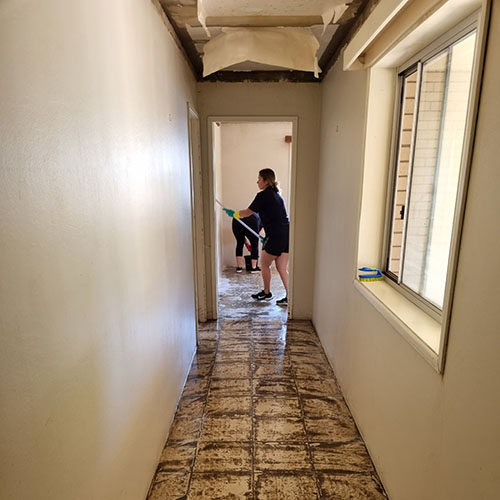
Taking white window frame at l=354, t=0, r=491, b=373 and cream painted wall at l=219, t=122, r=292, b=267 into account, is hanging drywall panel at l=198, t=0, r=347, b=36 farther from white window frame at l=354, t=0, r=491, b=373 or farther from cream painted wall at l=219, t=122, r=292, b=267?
cream painted wall at l=219, t=122, r=292, b=267

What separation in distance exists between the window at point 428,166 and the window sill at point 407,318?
61mm

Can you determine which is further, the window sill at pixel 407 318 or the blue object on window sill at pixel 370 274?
the blue object on window sill at pixel 370 274

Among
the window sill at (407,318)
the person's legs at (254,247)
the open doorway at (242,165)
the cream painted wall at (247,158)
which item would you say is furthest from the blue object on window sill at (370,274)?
the cream painted wall at (247,158)

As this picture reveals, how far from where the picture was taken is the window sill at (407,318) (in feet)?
3.95

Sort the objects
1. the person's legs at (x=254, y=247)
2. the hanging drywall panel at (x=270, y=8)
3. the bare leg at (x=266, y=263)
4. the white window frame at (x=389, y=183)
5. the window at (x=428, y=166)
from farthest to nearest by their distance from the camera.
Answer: the person's legs at (x=254, y=247) → the bare leg at (x=266, y=263) → the hanging drywall panel at (x=270, y=8) → the window at (x=428, y=166) → the white window frame at (x=389, y=183)

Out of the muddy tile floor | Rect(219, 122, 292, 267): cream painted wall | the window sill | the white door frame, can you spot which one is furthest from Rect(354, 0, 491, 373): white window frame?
Rect(219, 122, 292, 267): cream painted wall

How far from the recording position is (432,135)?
62.8 inches

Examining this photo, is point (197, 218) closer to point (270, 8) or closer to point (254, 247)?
point (270, 8)

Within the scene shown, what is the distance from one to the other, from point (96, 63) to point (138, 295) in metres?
0.86

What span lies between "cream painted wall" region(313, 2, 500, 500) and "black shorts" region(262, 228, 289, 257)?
4.77 ft

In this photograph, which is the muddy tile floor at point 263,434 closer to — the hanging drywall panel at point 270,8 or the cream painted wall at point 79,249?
the cream painted wall at point 79,249

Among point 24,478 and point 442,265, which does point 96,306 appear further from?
point 442,265

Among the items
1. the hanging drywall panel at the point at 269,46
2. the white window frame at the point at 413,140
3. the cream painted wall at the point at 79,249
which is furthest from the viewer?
the hanging drywall panel at the point at 269,46

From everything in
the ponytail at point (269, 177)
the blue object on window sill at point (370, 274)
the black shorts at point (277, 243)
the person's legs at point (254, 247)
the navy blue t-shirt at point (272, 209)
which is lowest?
the person's legs at point (254, 247)
